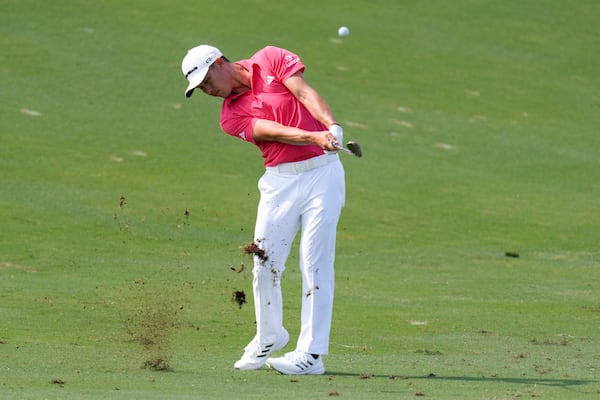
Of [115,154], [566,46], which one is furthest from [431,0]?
[115,154]

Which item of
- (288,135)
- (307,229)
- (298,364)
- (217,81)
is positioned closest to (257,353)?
(298,364)

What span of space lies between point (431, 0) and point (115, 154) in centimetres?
1497

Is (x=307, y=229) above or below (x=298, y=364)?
above

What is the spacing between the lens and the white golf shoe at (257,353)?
322 inches

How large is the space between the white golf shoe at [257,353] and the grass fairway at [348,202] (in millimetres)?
218

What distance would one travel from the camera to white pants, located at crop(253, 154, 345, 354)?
26.1ft

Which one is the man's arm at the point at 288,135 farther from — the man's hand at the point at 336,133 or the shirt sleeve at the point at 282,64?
the shirt sleeve at the point at 282,64

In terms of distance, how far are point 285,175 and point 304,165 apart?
0.15m

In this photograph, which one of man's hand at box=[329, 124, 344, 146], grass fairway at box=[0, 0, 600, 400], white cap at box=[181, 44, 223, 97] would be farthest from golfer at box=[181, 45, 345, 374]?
grass fairway at box=[0, 0, 600, 400]

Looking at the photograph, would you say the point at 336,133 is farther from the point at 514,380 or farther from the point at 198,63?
the point at 514,380

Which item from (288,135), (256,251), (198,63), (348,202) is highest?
(198,63)

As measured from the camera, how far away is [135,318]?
34.6 ft

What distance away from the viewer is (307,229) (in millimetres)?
8055

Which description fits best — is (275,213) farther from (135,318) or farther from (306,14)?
(306,14)
